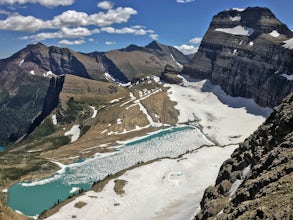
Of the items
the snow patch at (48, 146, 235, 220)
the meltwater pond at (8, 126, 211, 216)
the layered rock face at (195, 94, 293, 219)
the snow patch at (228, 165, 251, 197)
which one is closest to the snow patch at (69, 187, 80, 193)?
the meltwater pond at (8, 126, 211, 216)

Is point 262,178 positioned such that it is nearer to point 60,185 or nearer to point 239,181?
point 239,181

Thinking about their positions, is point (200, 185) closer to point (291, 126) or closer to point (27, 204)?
point (27, 204)

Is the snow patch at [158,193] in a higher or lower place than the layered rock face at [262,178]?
lower

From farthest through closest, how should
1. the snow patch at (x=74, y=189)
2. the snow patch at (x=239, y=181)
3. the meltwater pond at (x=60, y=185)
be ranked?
the snow patch at (x=74, y=189) < the meltwater pond at (x=60, y=185) < the snow patch at (x=239, y=181)

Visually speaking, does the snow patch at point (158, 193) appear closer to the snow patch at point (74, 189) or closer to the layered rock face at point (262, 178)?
the layered rock face at point (262, 178)

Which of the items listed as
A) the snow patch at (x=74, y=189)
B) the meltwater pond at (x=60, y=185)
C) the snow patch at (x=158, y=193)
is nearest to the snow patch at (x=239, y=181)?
the snow patch at (x=158, y=193)

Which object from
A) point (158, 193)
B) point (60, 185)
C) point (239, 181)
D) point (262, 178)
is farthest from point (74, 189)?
point (262, 178)

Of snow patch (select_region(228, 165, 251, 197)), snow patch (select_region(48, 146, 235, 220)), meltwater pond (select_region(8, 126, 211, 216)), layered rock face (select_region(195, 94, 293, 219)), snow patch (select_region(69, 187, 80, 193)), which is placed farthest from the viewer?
snow patch (select_region(69, 187, 80, 193))

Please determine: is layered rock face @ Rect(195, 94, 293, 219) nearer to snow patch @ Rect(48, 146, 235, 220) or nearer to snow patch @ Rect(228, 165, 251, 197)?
snow patch @ Rect(228, 165, 251, 197)

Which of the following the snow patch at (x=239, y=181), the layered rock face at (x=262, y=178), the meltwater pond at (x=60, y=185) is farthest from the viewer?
the meltwater pond at (x=60, y=185)
